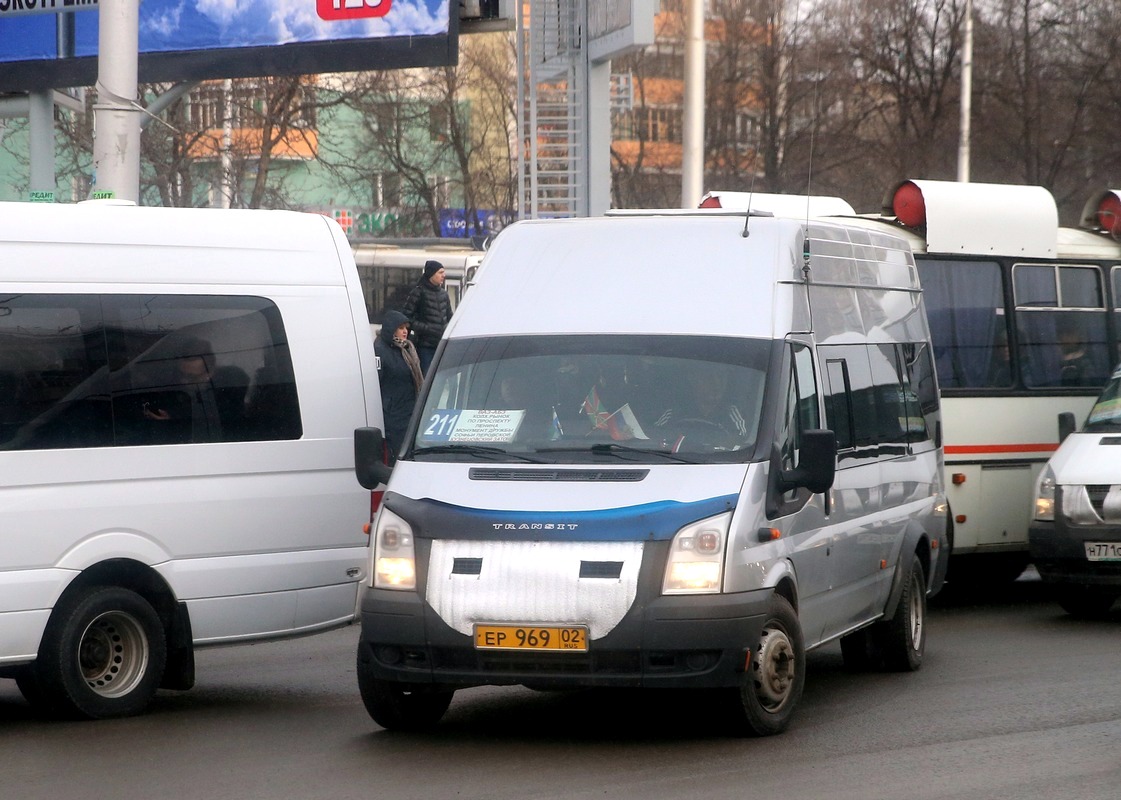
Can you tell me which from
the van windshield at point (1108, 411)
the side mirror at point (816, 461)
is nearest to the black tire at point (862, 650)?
the side mirror at point (816, 461)

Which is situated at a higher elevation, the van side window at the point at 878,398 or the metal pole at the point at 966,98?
the metal pole at the point at 966,98

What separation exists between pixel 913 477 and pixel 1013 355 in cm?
370

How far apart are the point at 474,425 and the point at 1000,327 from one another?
21.5 feet

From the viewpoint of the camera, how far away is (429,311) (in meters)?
17.0

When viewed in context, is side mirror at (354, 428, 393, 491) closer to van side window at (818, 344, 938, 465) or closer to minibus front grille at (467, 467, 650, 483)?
minibus front grille at (467, 467, 650, 483)

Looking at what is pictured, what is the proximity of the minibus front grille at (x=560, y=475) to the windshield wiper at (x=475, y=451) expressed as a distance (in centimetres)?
12

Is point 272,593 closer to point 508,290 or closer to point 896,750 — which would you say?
point 508,290

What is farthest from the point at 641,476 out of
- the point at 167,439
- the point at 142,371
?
the point at 142,371

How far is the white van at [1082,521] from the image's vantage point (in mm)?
11641

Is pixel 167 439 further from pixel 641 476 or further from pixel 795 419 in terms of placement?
pixel 795 419

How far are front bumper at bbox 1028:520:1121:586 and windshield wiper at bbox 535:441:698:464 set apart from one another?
513 centimetres

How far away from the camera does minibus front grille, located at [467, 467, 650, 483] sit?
24.1 ft

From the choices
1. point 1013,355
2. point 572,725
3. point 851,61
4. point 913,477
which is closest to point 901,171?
point 851,61

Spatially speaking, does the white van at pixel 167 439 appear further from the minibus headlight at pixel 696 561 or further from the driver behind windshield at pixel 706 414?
the minibus headlight at pixel 696 561
